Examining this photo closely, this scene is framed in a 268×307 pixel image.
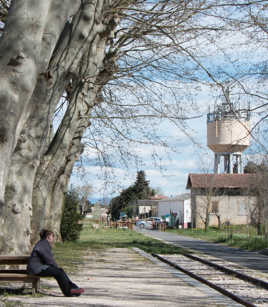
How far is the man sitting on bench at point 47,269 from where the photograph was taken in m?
8.61

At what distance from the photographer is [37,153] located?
11.1 metres

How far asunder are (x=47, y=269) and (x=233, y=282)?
4.89 m

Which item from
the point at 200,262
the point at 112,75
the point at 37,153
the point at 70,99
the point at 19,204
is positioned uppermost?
the point at 112,75

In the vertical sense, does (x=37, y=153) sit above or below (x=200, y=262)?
above

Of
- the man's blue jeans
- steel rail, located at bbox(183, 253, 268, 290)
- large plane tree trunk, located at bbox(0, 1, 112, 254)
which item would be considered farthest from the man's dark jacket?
steel rail, located at bbox(183, 253, 268, 290)

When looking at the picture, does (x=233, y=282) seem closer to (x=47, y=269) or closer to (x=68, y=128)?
(x=47, y=269)

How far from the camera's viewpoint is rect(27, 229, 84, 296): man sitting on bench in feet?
28.2

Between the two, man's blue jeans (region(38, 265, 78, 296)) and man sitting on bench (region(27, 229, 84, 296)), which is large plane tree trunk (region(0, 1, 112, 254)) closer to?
man sitting on bench (region(27, 229, 84, 296))

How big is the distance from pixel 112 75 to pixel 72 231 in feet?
40.3

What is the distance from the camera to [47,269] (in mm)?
8633

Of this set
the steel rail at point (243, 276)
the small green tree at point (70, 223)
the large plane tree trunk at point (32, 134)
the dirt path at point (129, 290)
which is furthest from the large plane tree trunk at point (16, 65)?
the small green tree at point (70, 223)

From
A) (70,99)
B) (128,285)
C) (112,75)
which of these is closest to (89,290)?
(128,285)

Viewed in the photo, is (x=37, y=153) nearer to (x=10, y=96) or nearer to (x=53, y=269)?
(x=53, y=269)

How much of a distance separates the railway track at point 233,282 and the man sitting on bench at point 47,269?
2.77 metres
